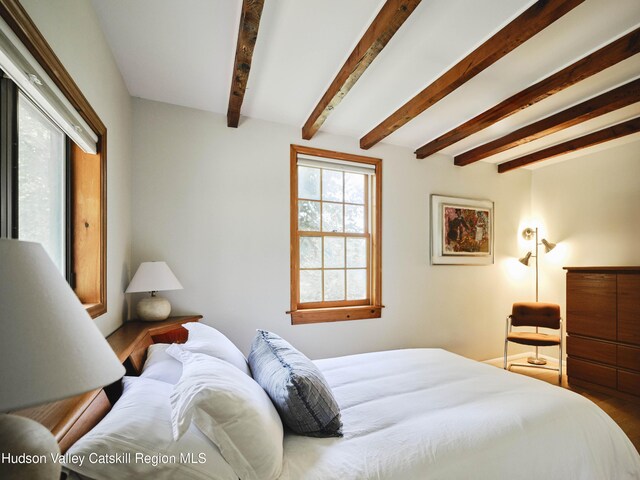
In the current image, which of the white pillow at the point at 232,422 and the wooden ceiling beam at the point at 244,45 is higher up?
the wooden ceiling beam at the point at 244,45

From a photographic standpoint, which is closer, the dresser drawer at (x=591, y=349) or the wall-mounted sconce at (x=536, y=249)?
the dresser drawer at (x=591, y=349)

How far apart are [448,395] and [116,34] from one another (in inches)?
110

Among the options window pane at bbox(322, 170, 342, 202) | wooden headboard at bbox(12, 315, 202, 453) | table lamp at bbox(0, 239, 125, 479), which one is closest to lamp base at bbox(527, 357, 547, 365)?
window pane at bbox(322, 170, 342, 202)

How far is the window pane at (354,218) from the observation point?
3.47 m

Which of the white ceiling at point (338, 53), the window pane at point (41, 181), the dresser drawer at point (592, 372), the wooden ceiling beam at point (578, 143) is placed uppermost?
the white ceiling at point (338, 53)

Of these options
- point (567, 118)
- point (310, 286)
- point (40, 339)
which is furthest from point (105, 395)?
point (567, 118)

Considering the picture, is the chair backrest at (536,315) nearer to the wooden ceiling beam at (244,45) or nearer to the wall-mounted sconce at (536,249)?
the wall-mounted sconce at (536,249)

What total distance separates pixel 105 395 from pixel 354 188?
2.85 meters

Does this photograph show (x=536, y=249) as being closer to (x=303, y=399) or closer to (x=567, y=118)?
(x=567, y=118)

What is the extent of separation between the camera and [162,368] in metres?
1.56

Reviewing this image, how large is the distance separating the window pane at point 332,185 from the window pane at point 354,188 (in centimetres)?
7

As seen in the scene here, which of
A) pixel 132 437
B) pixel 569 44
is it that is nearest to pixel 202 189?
pixel 132 437

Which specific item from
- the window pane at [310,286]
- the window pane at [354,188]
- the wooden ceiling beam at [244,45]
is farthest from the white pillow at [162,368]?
the window pane at [354,188]

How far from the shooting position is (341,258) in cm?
342
